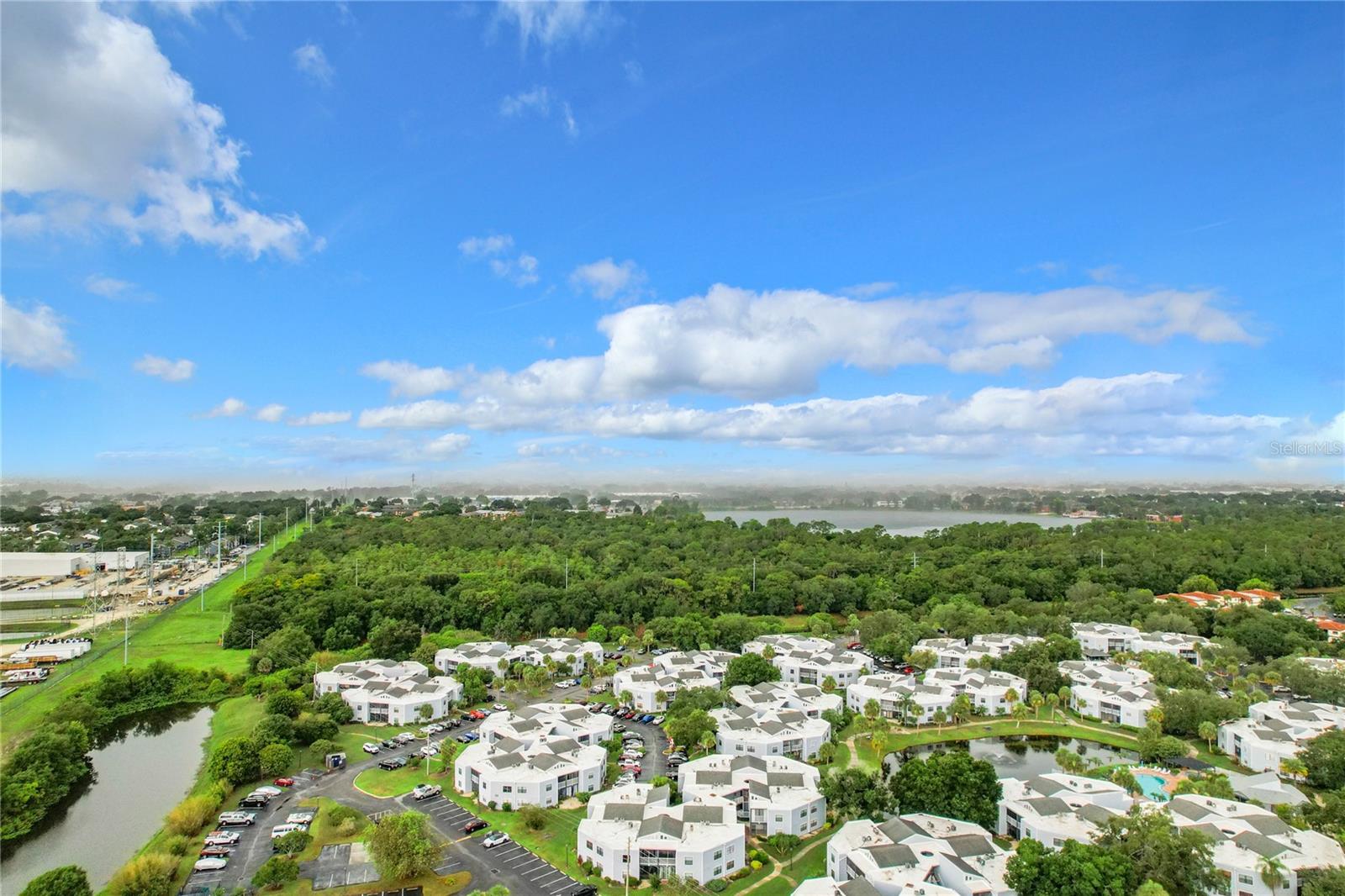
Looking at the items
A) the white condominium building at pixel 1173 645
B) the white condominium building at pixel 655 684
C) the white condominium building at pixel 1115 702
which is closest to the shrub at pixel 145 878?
the white condominium building at pixel 655 684

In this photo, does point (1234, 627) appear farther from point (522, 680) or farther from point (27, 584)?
point (27, 584)

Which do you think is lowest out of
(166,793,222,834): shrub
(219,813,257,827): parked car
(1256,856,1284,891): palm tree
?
(219,813,257,827): parked car

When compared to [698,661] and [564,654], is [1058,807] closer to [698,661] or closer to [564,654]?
[698,661]

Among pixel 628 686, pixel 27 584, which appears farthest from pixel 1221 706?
pixel 27 584

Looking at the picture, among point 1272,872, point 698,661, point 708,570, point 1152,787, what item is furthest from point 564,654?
point 1272,872

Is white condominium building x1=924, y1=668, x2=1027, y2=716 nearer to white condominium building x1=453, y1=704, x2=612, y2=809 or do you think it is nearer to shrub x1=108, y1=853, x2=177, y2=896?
white condominium building x1=453, y1=704, x2=612, y2=809

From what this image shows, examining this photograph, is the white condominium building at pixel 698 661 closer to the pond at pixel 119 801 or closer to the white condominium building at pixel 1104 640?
the pond at pixel 119 801

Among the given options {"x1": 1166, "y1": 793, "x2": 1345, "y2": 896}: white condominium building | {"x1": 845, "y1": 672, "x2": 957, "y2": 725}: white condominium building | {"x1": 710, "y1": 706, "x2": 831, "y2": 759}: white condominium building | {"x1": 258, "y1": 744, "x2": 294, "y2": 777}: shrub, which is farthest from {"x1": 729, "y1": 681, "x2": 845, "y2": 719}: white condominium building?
{"x1": 258, "y1": 744, "x2": 294, "y2": 777}: shrub
